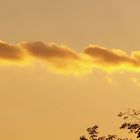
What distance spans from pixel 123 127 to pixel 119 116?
60.4 inches

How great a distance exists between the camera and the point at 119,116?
125ft

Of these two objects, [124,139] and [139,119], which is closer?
[139,119]

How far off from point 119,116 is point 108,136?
3460 mm

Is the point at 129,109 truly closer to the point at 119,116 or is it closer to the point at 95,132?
the point at 119,116

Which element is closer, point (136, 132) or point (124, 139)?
point (136, 132)

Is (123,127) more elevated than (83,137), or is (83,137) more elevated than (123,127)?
(83,137)

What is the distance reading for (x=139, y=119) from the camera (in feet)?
124

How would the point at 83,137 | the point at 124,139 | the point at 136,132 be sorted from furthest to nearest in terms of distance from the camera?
1. the point at 83,137
2. the point at 124,139
3. the point at 136,132

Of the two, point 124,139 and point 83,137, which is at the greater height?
point 83,137

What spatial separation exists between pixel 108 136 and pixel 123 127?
7.35 feet

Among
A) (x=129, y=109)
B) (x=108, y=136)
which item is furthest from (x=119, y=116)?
(x=108, y=136)

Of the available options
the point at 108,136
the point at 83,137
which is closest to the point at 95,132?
the point at 83,137

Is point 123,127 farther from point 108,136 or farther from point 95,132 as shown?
point 95,132

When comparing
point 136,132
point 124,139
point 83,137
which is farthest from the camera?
point 83,137
